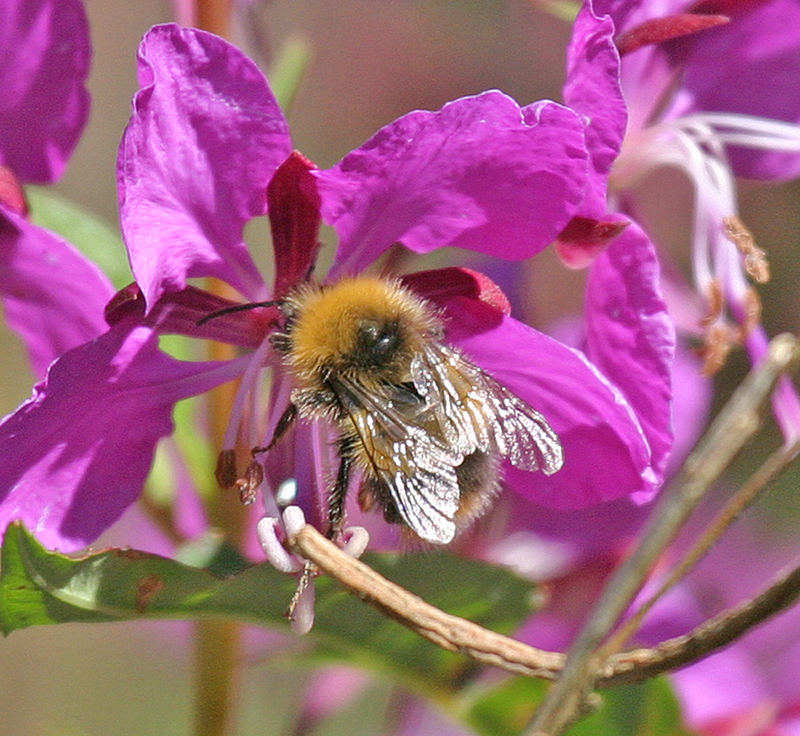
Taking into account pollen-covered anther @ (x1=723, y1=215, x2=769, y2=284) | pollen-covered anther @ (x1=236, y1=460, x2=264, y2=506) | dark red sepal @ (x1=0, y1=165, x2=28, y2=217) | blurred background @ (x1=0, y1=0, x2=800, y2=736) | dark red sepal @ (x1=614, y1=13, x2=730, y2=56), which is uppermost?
dark red sepal @ (x1=614, y1=13, x2=730, y2=56)

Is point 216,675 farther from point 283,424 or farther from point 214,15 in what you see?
point 214,15

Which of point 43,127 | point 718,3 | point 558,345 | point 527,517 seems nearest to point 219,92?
point 43,127

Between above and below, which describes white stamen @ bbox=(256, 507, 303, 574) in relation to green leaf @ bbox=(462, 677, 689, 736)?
above

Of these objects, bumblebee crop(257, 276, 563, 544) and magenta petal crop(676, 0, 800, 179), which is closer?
bumblebee crop(257, 276, 563, 544)

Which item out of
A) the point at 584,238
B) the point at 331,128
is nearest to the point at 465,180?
the point at 584,238

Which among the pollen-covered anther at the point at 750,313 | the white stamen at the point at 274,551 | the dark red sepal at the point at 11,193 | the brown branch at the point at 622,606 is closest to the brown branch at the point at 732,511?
the brown branch at the point at 622,606

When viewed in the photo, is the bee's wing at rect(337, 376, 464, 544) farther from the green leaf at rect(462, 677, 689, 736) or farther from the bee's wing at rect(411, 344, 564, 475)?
the green leaf at rect(462, 677, 689, 736)

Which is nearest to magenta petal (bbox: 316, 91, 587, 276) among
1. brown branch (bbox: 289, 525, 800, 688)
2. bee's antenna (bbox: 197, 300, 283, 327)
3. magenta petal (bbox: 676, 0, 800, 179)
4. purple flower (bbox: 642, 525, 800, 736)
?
bee's antenna (bbox: 197, 300, 283, 327)

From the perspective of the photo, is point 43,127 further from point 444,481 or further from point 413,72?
point 413,72
